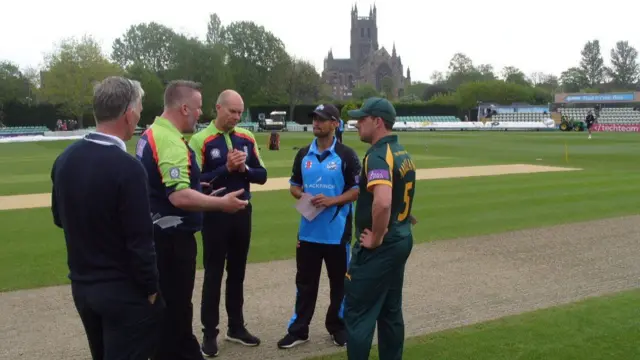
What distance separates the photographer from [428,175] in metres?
19.3

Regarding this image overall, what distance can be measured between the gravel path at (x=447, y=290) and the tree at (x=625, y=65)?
13329 centimetres

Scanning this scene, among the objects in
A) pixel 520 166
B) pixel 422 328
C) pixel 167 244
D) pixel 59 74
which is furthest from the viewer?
pixel 59 74

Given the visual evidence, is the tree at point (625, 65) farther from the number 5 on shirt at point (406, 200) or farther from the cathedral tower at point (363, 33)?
the number 5 on shirt at point (406, 200)

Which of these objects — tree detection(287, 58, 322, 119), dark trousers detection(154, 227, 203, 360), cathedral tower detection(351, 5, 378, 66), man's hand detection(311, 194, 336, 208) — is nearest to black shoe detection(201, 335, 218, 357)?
dark trousers detection(154, 227, 203, 360)

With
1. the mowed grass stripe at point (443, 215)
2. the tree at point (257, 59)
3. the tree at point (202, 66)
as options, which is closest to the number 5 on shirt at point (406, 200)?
the mowed grass stripe at point (443, 215)

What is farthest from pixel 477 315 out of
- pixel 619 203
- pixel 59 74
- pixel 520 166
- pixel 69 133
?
pixel 59 74

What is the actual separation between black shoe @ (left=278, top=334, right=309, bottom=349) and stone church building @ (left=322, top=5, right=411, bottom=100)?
5651 inches

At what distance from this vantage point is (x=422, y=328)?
5.79 meters

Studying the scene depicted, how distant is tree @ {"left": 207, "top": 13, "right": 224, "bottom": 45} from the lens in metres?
93.3

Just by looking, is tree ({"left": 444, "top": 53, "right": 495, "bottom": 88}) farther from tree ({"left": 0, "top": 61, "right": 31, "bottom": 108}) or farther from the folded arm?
the folded arm

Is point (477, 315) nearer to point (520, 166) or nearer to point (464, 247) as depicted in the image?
point (464, 247)

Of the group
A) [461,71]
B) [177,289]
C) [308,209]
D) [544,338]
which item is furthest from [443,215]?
[461,71]

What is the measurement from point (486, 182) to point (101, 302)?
15.2m

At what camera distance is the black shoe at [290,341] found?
17.6 feet
